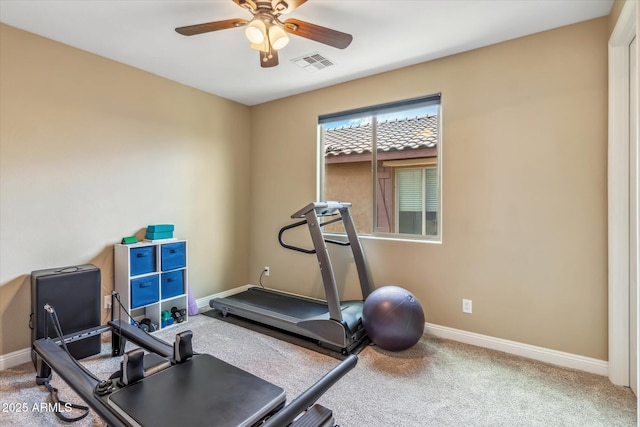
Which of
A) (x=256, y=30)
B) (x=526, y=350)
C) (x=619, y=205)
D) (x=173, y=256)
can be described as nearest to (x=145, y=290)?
(x=173, y=256)

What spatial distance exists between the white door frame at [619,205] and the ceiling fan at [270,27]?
1953mm

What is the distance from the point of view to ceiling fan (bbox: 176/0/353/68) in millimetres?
1873

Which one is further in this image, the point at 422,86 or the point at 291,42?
the point at 422,86

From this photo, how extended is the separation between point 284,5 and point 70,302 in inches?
108

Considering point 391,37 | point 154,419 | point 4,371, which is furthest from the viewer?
point 391,37

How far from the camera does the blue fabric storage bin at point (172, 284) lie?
3.24 metres

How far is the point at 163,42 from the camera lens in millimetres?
2682

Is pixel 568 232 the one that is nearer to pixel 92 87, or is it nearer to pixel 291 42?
pixel 291 42

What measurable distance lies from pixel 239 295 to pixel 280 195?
1.39m

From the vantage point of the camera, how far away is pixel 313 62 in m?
3.05

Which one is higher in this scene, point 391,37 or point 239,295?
point 391,37

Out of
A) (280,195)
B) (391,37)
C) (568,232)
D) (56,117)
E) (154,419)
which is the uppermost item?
(391,37)

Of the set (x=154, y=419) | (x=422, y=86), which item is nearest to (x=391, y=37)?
(x=422, y=86)

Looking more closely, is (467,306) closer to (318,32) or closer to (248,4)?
(318,32)
